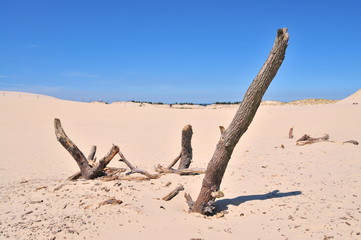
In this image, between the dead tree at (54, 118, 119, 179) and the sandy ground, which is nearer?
the sandy ground

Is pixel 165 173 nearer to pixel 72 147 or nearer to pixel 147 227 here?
pixel 72 147

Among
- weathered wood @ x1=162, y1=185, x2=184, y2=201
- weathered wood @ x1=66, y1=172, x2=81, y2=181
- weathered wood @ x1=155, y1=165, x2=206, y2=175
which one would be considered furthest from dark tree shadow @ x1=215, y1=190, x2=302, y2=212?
weathered wood @ x1=66, y1=172, x2=81, y2=181

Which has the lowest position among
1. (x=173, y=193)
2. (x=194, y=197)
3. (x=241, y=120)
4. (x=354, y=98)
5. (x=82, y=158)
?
(x=194, y=197)

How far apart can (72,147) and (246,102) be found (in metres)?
4.03

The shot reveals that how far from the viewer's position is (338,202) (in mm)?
5895

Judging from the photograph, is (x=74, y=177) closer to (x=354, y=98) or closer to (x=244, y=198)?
(x=244, y=198)

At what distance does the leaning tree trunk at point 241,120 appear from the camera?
16.3 feet

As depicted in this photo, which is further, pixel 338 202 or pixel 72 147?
pixel 72 147

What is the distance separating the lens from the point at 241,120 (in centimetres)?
523

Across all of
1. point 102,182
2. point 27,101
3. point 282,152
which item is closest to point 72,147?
point 102,182

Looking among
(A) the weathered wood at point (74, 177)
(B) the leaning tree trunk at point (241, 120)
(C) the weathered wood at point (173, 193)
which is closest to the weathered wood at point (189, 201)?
(B) the leaning tree trunk at point (241, 120)

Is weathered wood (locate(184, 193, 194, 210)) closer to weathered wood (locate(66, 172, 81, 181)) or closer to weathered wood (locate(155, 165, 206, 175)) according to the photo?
weathered wood (locate(155, 165, 206, 175))

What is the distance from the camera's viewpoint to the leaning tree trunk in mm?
4962

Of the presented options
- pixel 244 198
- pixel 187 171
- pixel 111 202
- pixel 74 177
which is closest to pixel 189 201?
pixel 244 198
